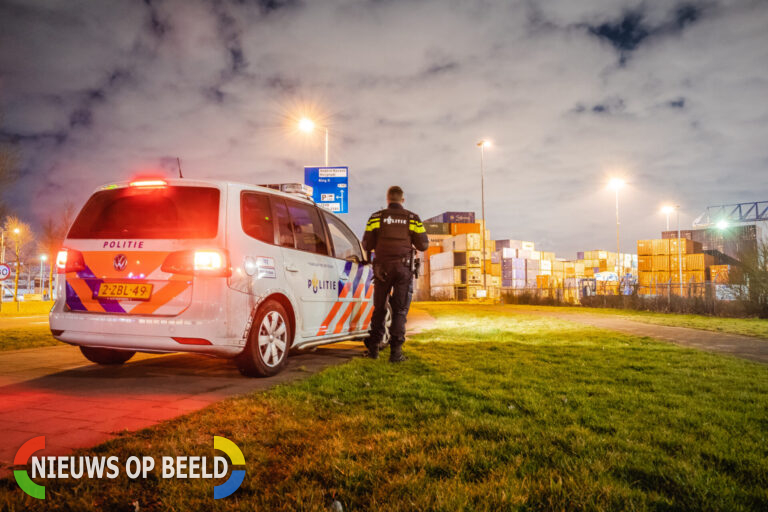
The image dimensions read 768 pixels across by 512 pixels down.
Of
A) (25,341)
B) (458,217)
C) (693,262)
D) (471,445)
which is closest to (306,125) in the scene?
(25,341)

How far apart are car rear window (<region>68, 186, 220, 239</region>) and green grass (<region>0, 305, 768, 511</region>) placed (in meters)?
1.53

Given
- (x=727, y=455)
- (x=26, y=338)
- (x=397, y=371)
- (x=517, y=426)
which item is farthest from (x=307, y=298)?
(x=26, y=338)

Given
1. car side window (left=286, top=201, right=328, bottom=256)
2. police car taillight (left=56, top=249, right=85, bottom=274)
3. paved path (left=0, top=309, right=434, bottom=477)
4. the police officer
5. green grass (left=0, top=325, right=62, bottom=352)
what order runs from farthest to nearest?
green grass (left=0, top=325, right=62, bottom=352), the police officer, car side window (left=286, top=201, right=328, bottom=256), police car taillight (left=56, top=249, right=85, bottom=274), paved path (left=0, top=309, right=434, bottom=477)

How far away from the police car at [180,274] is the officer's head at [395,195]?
1.68 meters

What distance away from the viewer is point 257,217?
462 cm

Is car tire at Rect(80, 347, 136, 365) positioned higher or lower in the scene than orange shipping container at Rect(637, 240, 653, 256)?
lower

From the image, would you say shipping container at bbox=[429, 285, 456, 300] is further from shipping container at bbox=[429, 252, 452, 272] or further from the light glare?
the light glare

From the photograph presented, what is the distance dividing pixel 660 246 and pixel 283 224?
131 ft

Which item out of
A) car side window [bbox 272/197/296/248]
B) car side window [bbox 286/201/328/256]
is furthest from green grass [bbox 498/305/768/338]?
car side window [bbox 272/197/296/248]

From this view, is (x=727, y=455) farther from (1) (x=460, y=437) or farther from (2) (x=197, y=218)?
(2) (x=197, y=218)

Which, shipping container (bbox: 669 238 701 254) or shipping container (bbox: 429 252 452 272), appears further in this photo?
shipping container (bbox: 429 252 452 272)

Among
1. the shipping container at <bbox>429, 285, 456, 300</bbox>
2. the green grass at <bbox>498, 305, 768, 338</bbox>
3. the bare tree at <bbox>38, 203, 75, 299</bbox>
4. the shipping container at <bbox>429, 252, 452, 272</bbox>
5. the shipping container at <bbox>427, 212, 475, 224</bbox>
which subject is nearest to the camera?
the green grass at <bbox>498, 305, 768, 338</bbox>

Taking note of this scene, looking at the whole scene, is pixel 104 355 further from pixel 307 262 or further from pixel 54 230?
pixel 54 230

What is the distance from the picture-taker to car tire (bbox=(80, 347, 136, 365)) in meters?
5.02
